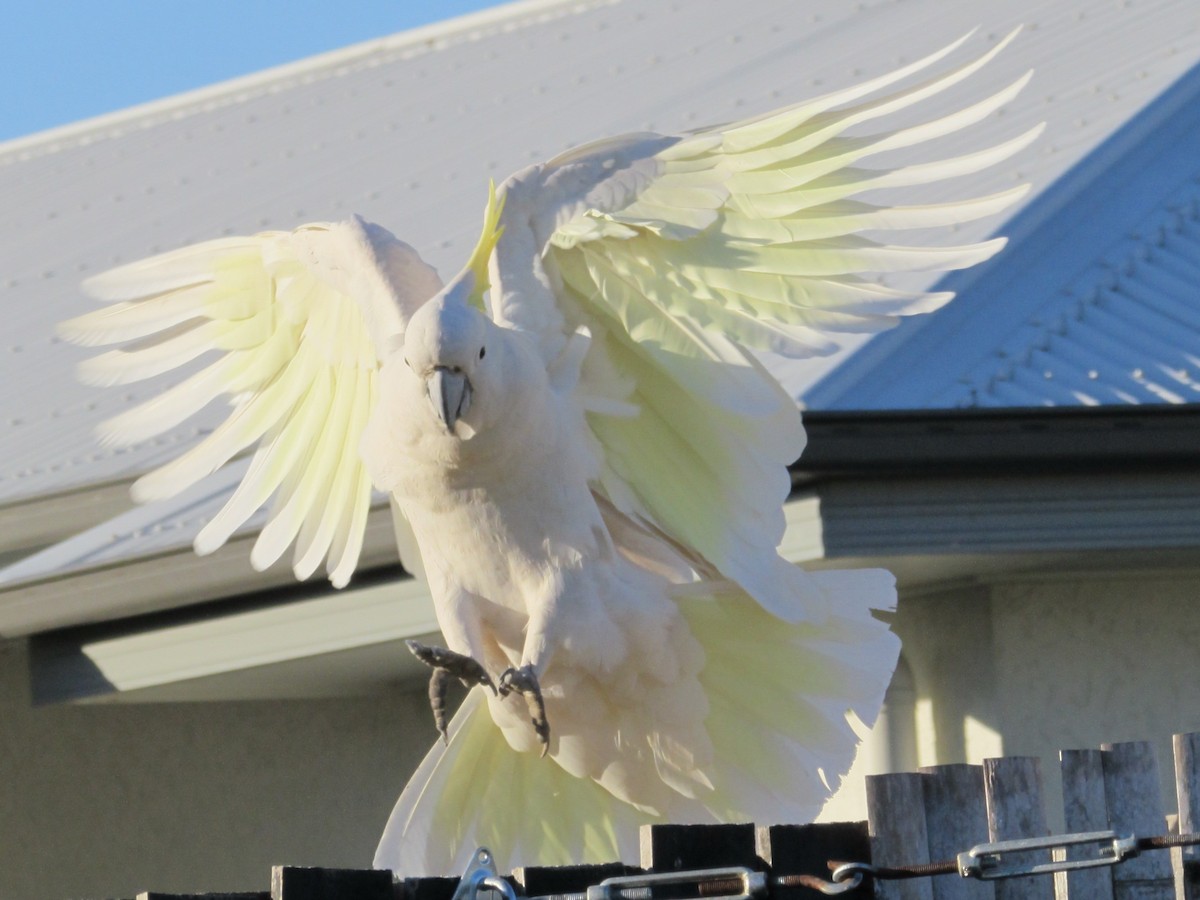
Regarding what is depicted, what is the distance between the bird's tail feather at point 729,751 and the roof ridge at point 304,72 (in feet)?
23.6

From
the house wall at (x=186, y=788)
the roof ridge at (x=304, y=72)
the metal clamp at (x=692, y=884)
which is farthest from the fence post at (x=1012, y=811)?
the roof ridge at (x=304, y=72)

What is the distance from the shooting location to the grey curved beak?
3.57 metres

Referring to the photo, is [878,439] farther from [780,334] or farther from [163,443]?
[163,443]

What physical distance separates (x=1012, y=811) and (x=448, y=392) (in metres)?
1.55

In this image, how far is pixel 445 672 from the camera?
12.4ft

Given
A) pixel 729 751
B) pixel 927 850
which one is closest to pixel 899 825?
pixel 927 850

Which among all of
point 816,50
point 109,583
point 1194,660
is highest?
point 816,50

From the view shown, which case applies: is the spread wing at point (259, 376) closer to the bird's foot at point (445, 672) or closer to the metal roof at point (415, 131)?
the metal roof at point (415, 131)

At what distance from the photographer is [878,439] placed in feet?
14.3

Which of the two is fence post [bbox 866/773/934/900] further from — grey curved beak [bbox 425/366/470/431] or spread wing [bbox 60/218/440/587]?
spread wing [bbox 60/218/440/587]

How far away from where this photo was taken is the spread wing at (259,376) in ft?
14.8

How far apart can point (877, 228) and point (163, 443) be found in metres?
3.09

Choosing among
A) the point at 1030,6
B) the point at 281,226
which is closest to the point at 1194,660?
the point at 1030,6

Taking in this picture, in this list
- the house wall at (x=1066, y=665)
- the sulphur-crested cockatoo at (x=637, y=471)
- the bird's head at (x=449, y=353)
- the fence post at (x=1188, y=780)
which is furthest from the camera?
the house wall at (x=1066, y=665)
